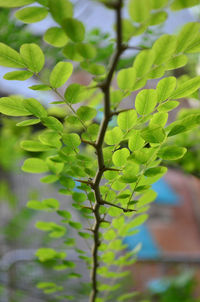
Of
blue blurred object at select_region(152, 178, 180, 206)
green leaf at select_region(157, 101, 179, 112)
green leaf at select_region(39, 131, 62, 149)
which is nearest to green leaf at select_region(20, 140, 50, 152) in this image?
green leaf at select_region(39, 131, 62, 149)

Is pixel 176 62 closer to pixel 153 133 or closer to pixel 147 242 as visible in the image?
pixel 153 133

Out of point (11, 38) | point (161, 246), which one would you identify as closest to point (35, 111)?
point (11, 38)

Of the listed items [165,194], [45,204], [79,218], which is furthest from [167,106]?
[165,194]

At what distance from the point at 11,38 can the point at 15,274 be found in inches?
41.5

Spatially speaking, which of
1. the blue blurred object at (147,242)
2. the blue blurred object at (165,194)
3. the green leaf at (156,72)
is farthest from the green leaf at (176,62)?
the blue blurred object at (165,194)

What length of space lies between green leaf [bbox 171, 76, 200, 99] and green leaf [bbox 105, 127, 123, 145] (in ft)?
0.18

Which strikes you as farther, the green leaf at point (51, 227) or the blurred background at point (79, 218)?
the blurred background at point (79, 218)

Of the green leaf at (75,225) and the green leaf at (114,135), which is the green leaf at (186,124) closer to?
the green leaf at (114,135)

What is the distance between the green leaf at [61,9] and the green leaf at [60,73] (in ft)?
0.17

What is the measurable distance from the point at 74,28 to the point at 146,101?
9 centimetres

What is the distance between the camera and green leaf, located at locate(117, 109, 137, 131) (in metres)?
0.25

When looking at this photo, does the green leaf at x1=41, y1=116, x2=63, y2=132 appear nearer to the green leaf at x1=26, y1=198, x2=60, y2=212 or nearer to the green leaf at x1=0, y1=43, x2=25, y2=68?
the green leaf at x1=0, y1=43, x2=25, y2=68

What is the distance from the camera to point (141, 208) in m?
0.37

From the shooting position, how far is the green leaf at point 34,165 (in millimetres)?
340
